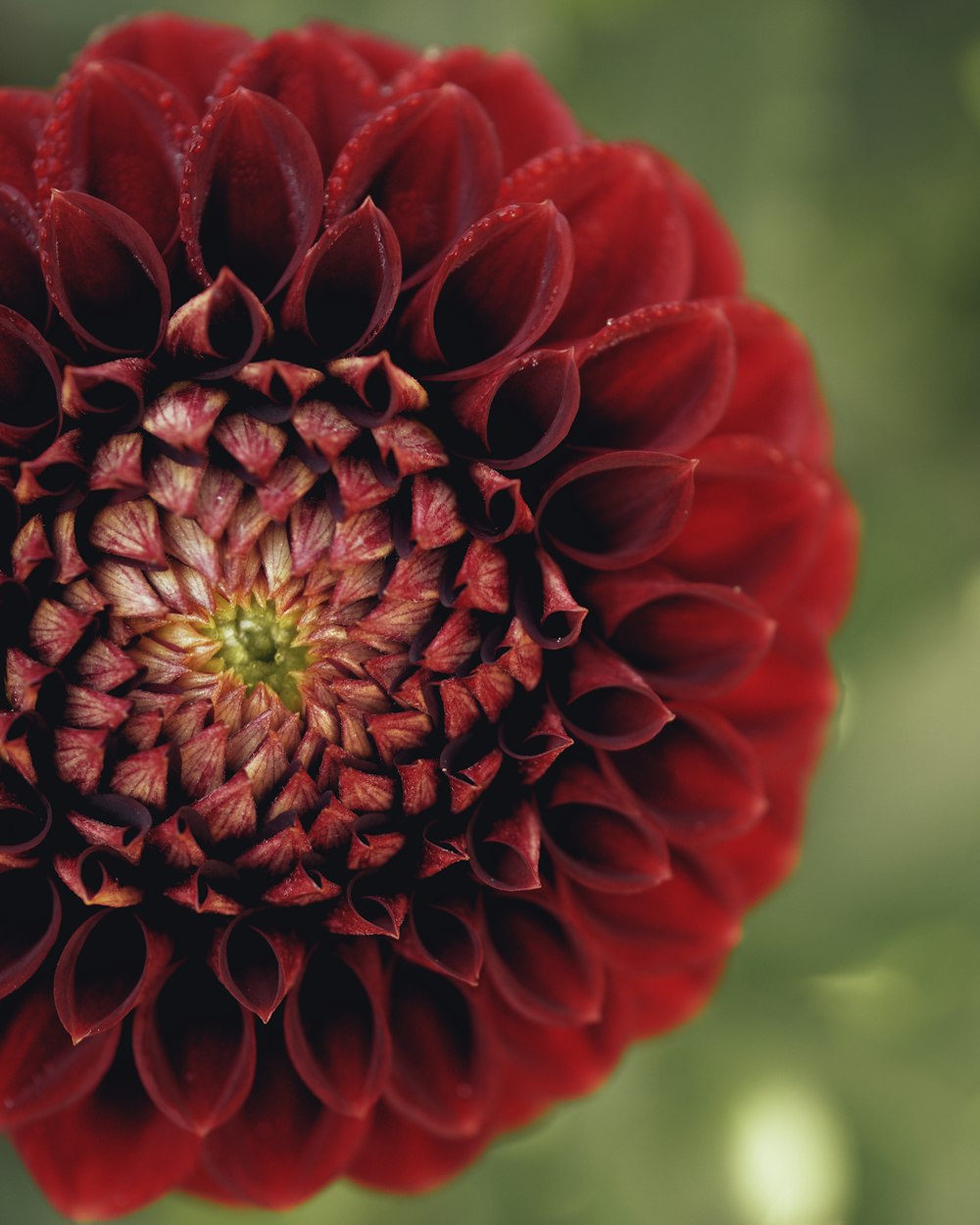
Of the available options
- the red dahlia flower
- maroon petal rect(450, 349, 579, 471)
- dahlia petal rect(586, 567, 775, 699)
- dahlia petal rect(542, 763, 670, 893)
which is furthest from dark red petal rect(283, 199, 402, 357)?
dahlia petal rect(542, 763, 670, 893)

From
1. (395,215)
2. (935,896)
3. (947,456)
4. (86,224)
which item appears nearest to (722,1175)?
(935,896)

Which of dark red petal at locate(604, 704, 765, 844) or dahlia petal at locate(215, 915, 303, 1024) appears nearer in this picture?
dahlia petal at locate(215, 915, 303, 1024)

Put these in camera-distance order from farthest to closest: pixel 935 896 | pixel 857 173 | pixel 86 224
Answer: pixel 857 173 → pixel 935 896 → pixel 86 224

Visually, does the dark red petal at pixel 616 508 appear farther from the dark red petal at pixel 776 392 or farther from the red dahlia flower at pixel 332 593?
the dark red petal at pixel 776 392

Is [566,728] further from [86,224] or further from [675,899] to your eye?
[86,224]

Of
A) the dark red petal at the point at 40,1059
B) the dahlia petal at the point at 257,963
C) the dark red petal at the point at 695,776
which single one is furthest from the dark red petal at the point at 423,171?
the dark red petal at the point at 40,1059

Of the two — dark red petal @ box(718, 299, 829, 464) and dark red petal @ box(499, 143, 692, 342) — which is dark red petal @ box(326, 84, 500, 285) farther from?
dark red petal @ box(718, 299, 829, 464)
